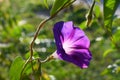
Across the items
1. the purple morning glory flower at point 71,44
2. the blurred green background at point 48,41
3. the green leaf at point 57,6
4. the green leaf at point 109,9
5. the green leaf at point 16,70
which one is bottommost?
the blurred green background at point 48,41

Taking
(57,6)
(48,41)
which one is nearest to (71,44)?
(57,6)

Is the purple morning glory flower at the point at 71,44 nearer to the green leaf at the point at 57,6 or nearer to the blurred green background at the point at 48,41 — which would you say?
the green leaf at the point at 57,6

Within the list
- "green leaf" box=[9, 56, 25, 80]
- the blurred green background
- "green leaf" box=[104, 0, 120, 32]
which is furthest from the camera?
the blurred green background

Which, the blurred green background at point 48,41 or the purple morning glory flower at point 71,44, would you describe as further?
the blurred green background at point 48,41

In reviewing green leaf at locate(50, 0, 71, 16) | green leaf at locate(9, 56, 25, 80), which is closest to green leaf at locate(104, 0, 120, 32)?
green leaf at locate(50, 0, 71, 16)

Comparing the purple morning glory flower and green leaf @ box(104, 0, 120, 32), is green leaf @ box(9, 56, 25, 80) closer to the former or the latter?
the purple morning glory flower

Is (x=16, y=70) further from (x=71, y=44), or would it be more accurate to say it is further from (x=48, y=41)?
(x=48, y=41)

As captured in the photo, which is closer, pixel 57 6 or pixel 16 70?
pixel 57 6

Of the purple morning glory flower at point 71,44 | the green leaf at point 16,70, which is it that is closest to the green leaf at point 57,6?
the purple morning glory flower at point 71,44

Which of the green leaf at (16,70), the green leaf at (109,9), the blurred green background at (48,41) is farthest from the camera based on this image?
the blurred green background at (48,41)
